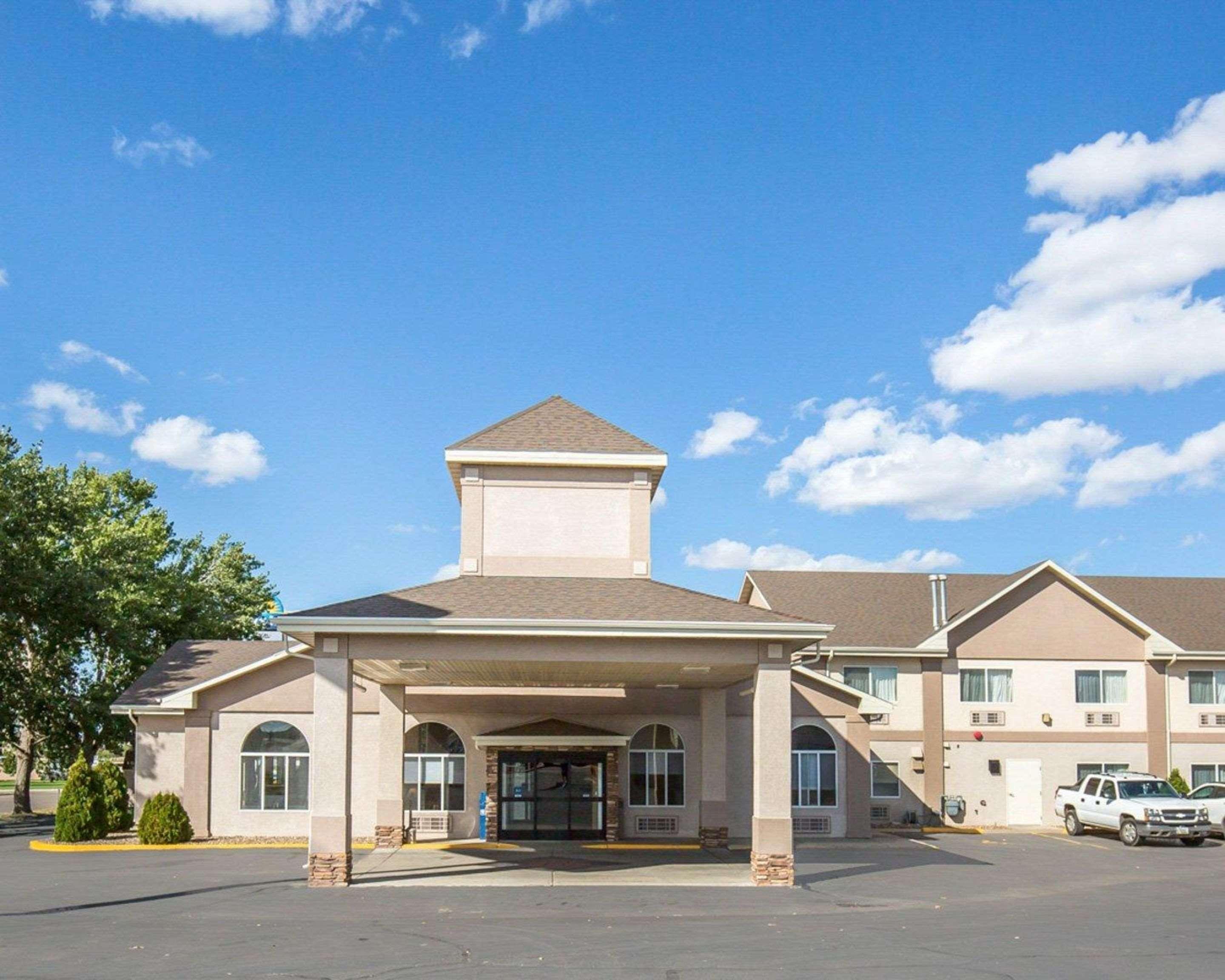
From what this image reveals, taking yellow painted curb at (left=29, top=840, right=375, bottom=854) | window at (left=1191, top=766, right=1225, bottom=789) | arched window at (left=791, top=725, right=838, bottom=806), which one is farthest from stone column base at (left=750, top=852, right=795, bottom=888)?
window at (left=1191, top=766, right=1225, bottom=789)

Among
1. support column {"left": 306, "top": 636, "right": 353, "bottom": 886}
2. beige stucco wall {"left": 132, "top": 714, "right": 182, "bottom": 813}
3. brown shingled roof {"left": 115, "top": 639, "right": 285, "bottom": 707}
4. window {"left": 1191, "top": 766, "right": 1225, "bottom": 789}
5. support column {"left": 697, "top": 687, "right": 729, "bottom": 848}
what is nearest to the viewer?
support column {"left": 306, "top": 636, "right": 353, "bottom": 886}

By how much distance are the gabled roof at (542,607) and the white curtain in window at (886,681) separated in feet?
48.6

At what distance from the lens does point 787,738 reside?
2173 centimetres

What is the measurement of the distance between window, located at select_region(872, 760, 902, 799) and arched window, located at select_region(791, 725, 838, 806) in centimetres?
482

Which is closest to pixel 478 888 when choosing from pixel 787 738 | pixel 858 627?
pixel 787 738

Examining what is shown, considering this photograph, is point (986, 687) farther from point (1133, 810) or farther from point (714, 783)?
point (714, 783)

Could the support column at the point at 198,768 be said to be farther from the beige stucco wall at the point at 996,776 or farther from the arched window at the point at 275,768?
the beige stucco wall at the point at 996,776

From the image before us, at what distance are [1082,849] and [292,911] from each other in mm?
19949

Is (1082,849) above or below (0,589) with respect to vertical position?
below

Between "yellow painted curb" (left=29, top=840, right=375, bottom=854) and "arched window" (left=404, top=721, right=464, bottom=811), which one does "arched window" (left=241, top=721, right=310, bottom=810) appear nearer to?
"yellow painted curb" (left=29, top=840, right=375, bottom=854)

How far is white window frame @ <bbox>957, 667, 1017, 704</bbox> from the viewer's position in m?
37.3

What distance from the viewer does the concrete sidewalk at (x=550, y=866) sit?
22047mm

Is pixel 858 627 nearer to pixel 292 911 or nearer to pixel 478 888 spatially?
pixel 478 888

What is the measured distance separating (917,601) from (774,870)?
20581 millimetres
